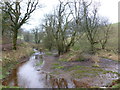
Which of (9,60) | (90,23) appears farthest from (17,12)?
(90,23)

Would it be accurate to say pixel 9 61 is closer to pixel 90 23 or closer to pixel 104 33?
pixel 90 23

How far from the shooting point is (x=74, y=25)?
70.7 ft

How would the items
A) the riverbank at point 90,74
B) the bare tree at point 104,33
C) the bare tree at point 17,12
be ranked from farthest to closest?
the bare tree at point 104,33, the bare tree at point 17,12, the riverbank at point 90,74

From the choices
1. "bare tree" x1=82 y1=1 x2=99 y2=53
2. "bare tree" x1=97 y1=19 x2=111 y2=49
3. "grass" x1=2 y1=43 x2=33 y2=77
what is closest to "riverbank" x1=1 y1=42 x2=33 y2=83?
"grass" x1=2 y1=43 x2=33 y2=77

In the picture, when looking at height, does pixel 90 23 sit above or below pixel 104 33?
above

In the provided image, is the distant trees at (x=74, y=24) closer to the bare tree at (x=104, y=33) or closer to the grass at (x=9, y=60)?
the bare tree at (x=104, y=33)

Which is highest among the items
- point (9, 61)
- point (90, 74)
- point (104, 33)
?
point (104, 33)

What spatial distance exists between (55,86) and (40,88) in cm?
102

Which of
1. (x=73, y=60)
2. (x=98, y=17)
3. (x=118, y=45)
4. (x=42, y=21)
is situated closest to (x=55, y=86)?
(x=73, y=60)

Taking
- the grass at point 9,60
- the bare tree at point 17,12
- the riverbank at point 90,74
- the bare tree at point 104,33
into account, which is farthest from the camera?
the bare tree at point 104,33

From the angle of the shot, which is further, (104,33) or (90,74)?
(104,33)

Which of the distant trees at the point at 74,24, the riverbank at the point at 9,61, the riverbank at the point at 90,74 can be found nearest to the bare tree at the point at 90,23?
the distant trees at the point at 74,24

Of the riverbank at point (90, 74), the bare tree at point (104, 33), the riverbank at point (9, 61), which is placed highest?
the bare tree at point (104, 33)

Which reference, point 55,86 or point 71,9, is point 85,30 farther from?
point 55,86
